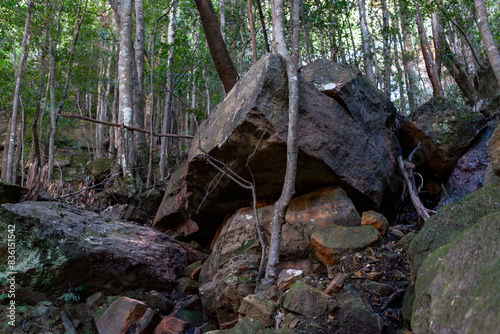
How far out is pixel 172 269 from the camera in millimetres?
5242

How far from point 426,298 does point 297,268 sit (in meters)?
1.96

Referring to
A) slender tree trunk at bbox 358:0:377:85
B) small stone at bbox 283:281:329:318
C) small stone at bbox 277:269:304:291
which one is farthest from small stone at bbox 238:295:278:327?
slender tree trunk at bbox 358:0:377:85

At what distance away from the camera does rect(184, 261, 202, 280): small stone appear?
5.20 m

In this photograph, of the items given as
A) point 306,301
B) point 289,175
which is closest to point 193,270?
point 289,175

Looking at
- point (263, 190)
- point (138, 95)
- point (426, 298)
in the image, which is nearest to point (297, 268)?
point (263, 190)

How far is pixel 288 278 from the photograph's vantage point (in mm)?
3664

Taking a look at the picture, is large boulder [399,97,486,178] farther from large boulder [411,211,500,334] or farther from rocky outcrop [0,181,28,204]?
rocky outcrop [0,181,28,204]

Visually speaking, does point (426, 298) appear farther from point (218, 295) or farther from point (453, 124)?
point (453, 124)

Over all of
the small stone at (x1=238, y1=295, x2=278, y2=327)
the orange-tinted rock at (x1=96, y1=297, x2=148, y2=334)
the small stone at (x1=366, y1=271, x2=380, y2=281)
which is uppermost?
the small stone at (x1=366, y1=271, x2=380, y2=281)

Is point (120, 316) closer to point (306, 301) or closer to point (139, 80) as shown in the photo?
point (306, 301)

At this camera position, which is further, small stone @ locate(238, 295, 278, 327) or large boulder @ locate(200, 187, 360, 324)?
large boulder @ locate(200, 187, 360, 324)

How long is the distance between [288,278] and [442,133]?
437 cm

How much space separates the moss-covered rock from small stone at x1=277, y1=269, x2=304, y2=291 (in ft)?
3.74

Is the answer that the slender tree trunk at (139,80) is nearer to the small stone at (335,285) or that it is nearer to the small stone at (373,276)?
the small stone at (335,285)
